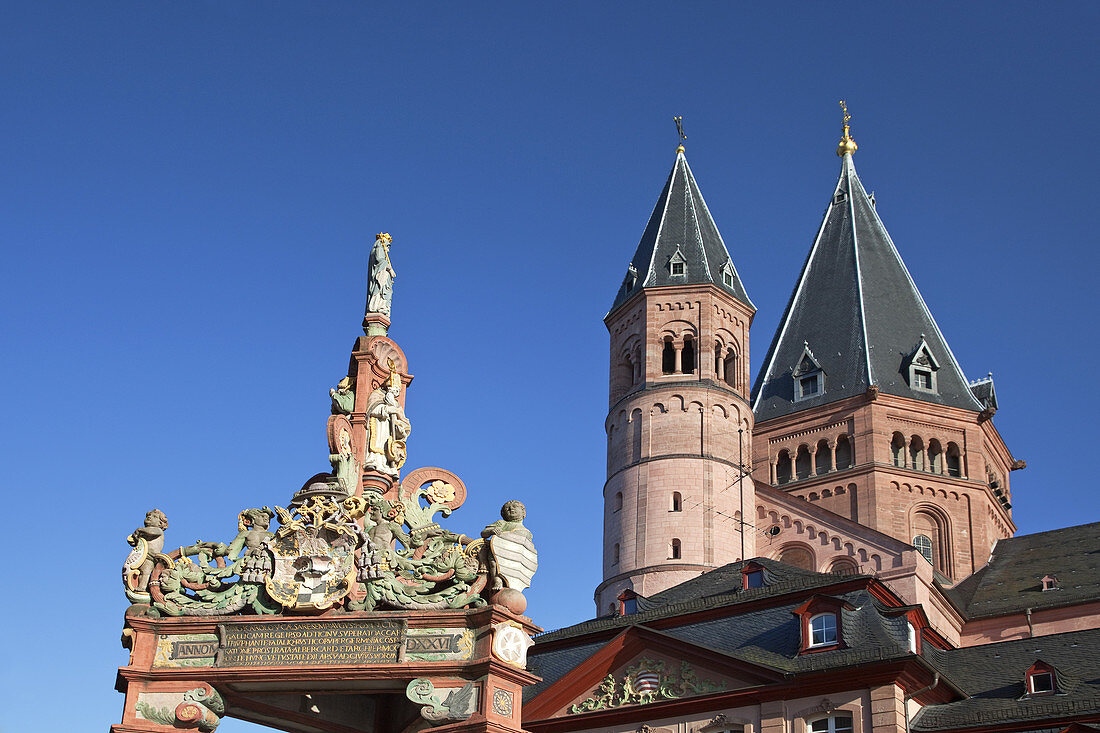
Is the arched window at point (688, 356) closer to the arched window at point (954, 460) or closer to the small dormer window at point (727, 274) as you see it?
the small dormer window at point (727, 274)

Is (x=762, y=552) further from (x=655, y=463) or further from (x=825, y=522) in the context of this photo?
(x=655, y=463)

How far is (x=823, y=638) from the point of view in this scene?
99.2ft

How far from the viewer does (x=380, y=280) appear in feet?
56.0

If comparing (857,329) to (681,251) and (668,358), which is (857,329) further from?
(668,358)

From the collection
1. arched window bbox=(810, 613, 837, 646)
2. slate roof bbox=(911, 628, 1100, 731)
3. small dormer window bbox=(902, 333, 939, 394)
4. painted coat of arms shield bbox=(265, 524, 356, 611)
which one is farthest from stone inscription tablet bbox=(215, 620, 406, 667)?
small dormer window bbox=(902, 333, 939, 394)

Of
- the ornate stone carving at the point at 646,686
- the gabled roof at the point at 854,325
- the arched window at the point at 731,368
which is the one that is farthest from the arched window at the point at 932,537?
the ornate stone carving at the point at 646,686

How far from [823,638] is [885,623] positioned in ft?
4.63

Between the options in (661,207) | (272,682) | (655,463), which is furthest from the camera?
(661,207)

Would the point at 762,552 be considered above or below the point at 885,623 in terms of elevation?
above

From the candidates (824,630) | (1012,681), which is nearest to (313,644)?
(824,630)

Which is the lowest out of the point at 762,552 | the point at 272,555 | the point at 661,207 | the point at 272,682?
the point at 272,682

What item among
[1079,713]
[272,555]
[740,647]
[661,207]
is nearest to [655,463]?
[661,207]

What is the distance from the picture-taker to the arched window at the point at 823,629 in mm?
30125

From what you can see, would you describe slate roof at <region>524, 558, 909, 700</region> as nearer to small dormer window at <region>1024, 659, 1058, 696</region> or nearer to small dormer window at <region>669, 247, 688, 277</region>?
small dormer window at <region>1024, 659, 1058, 696</region>
